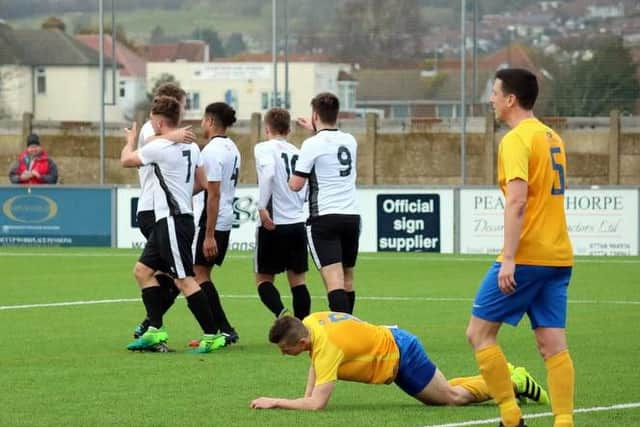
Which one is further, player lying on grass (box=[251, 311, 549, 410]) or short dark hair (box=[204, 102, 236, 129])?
short dark hair (box=[204, 102, 236, 129])

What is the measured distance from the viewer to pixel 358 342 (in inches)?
356

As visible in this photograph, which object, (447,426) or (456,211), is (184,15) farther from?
(447,426)

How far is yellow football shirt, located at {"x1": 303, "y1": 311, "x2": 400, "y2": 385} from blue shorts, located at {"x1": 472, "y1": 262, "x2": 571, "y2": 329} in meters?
1.15

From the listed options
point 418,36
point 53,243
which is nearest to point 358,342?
point 53,243

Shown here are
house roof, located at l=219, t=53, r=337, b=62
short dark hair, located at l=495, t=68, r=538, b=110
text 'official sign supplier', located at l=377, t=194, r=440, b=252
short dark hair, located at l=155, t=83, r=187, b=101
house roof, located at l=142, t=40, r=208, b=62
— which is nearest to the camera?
short dark hair, located at l=495, t=68, r=538, b=110

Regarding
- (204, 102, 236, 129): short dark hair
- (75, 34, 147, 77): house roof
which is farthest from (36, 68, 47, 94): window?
(204, 102, 236, 129): short dark hair

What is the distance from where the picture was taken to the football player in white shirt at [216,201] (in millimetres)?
12750

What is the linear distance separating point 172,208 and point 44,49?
259 feet

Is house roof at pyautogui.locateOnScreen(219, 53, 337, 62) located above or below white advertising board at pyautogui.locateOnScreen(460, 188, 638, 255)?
above

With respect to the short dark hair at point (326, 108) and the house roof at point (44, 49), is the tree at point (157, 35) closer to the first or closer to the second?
the house roof at point (44, 49)

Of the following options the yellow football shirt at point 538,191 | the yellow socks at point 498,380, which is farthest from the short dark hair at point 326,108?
the yellow socks at point 498,380

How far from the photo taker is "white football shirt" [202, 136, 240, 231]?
12.8 meters

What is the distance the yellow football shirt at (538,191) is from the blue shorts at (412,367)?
147 centimetres

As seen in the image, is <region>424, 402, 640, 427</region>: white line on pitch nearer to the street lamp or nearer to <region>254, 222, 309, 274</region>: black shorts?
<region>254, 222, 309, 274</region>: black shorts
